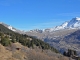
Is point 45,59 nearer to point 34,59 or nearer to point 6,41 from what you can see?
point 34,59

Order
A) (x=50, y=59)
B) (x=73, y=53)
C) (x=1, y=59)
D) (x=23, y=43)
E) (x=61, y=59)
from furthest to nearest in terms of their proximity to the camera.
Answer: (x=73, y=53) → (x=23, y=43) → (x=61, y=59) → (x=50, y=59) → (x=1, y=59)

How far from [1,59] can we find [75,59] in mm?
94855

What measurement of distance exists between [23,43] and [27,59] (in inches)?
2208

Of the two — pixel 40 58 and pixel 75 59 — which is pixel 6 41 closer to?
pixel 40 58

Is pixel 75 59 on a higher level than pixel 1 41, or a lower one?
lower

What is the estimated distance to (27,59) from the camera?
95.5m

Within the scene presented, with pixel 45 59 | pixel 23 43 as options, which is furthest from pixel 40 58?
pixel 23 43

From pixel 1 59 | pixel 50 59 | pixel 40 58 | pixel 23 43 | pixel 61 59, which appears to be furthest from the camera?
pixel 23 43

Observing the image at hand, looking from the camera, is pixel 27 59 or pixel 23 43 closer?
pixel 27 59

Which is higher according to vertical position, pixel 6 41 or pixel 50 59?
pixel 6 41

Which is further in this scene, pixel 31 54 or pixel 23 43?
pixel 23 43

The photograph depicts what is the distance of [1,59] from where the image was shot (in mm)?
70250

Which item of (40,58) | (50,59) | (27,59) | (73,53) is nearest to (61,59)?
(50,59)

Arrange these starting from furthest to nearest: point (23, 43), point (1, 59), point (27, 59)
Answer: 1. point (23, 43)
2. point (27, 59)
3. point (1, 59)
